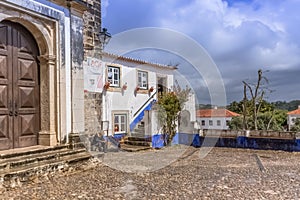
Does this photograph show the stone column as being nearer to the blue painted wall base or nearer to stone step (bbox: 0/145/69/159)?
stone step (bbox: 0/145/69/159)

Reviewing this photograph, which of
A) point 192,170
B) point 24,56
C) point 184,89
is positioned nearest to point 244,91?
point 184,89

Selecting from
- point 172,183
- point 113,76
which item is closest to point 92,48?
point 172,183

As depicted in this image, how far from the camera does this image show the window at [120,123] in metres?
11.9

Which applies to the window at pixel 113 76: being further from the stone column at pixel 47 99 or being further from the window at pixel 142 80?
the stone column at pixel 47 99

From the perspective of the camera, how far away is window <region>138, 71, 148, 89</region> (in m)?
13.4

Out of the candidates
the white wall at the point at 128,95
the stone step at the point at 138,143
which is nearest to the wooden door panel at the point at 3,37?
the white wall at the point at 128,95

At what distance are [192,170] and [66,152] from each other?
2.41 m

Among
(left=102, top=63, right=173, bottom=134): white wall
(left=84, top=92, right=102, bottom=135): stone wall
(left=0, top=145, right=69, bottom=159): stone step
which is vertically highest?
(left=102, top=63, right=173, bottom=134): white wall

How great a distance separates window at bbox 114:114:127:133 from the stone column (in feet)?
21.6

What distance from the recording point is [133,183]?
14.4ft

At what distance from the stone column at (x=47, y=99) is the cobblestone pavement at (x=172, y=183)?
857 millimetres

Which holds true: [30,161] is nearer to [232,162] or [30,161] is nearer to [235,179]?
[235,179]

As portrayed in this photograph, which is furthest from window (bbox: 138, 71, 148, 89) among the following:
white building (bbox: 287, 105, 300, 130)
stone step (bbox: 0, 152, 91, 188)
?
white building (bbox: 287, 105, 300, 130)

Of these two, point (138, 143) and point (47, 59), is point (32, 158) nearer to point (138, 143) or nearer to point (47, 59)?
point (47, 59)
